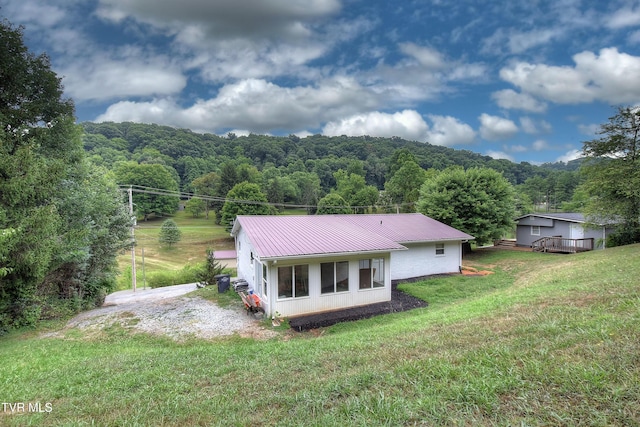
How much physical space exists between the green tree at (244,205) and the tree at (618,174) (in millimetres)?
35815

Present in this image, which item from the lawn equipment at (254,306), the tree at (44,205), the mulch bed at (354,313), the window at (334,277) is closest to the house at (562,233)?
the mulch bed at (354,313)

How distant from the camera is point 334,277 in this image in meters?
11.7

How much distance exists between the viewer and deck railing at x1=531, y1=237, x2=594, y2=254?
2325 cm

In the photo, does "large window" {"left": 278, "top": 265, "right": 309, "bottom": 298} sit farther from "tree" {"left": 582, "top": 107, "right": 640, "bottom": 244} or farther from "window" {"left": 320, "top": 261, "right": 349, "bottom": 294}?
"tree" {"left": 582, "top": 107, "right": 640, "bottom": 244}

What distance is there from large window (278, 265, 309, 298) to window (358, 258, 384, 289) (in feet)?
7.68

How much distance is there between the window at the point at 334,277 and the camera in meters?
11.5

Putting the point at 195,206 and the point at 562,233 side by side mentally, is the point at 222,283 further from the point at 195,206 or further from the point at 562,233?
the point at 195,206

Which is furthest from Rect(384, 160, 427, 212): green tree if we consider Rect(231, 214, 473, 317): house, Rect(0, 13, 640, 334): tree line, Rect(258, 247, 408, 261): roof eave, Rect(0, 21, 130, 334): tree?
Rect(0, 21, 130, 334): tree

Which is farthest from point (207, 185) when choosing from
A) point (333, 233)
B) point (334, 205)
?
point (333, 233)

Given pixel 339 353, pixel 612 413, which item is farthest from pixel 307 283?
pixel 612 413

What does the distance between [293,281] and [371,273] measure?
335 cm

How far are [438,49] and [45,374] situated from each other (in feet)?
71.7

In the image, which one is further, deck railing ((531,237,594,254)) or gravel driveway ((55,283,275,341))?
deck railing ((531,237,594,254))

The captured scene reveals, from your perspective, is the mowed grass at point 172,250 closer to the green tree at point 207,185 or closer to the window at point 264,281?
the green tree at point 207,185
